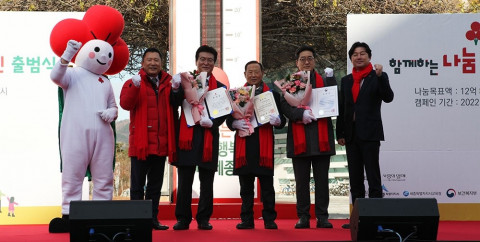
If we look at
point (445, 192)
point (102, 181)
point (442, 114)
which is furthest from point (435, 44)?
point (102, 181)

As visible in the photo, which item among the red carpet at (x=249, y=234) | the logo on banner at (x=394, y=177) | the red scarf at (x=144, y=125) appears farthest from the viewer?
the logo on banner at (x=394, y=177)

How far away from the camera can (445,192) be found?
6535mm

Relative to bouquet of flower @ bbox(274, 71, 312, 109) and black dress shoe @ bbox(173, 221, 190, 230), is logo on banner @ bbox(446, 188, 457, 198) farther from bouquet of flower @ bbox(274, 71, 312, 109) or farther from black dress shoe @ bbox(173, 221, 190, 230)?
black dress shoe @ bbox(173, 221, 190, 230)

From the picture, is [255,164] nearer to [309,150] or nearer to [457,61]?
[309,150]

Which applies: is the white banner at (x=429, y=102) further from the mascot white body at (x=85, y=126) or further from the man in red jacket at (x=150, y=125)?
the mascot white body at (x=85, y=126)

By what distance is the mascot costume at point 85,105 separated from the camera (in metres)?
5.20

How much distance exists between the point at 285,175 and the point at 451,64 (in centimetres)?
293

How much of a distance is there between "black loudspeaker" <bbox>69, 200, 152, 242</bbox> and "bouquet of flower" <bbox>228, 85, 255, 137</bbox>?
1.57 metres

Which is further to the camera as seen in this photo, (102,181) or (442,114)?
(442,114)

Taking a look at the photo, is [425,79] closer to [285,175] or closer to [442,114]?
[442,114]

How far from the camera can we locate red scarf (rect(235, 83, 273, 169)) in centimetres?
551

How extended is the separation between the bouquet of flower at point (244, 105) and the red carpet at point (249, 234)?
78 cm

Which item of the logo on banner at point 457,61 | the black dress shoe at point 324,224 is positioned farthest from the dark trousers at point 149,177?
the logo on banner at point 457,61

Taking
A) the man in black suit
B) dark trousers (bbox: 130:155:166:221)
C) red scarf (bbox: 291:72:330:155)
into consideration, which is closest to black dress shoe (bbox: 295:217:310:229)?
the man in black suit
